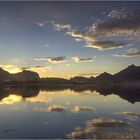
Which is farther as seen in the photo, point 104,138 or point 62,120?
point 62,120

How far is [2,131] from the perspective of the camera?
19.8 meters

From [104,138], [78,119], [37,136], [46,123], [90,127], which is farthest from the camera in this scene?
[78,119]

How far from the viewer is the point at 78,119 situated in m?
25.2

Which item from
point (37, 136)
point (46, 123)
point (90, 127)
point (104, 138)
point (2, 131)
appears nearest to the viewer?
point (104, 138)

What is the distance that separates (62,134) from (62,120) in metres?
6.08

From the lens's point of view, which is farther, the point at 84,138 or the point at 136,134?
the point at 136,134

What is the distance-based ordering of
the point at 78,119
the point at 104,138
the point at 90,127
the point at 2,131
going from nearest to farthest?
the point at 104,138 → the point at 2,131 → the point at 90,127 → the point at 78,119

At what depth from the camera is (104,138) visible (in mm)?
16953

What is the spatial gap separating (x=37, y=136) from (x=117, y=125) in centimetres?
744

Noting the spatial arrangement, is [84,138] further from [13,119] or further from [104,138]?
[13,119]

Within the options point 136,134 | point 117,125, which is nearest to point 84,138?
point 136,134

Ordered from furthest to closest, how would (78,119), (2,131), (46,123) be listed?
(78,119) → (46,123) → (2,131)

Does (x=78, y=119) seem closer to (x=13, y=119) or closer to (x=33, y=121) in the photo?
(x=33, y=121)

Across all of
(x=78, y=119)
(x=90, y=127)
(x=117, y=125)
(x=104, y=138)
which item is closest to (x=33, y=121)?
(x=78, y=119)
